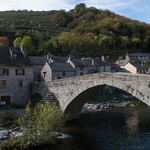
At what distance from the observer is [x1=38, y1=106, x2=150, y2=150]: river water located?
18.2m

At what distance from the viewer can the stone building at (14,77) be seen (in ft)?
99.8

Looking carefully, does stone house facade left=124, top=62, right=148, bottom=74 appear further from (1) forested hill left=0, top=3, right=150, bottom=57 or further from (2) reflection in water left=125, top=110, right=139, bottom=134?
(2) reflection in water left=125, top=110, right=139, bottom=134

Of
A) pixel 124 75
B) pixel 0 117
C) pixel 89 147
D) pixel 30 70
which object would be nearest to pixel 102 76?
pixel 124 75

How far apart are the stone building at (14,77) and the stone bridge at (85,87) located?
177 cm

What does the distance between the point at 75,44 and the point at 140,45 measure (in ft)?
136

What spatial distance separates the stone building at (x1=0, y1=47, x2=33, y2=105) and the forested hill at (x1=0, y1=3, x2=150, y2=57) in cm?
2665

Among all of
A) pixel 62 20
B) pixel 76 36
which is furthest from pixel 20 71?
pixel 62 20

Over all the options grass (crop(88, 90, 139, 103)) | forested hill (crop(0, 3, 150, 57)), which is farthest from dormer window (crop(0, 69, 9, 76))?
forested hill (crop(0, 3, 150, 57))

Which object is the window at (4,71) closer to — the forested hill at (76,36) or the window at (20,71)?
the window at (20,71)

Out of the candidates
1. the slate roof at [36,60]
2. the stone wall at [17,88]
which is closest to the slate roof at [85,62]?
the slate roof at [36,60]

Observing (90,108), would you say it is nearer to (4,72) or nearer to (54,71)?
(54,71)

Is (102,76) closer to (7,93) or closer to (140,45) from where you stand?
(7,93)

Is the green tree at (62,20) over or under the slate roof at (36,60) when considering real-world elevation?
over

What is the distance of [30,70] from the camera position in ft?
108
